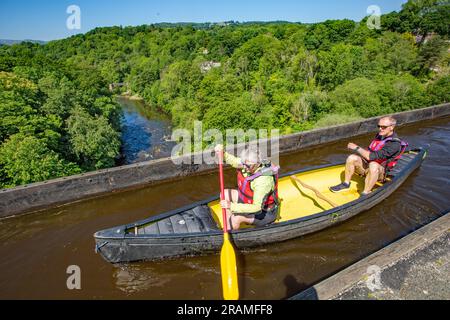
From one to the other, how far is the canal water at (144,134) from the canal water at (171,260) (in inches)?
689

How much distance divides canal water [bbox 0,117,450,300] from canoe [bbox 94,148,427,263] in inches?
9.1

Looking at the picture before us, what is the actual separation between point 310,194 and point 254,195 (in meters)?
2.30

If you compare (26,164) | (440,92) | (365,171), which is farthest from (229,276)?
(440,92)

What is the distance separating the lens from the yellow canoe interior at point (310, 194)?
515 centimetres

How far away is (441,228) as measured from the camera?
4.24m

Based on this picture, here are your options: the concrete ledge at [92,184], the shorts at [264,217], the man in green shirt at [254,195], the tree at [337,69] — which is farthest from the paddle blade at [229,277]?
the tree at [337,69]

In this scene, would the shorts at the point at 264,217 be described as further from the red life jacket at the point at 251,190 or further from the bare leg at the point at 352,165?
the bare leg at the point at 352,165

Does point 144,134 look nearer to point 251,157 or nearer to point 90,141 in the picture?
point 90,141

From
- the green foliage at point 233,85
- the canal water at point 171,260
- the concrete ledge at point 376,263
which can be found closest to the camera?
the concrete ledge at point 376,263

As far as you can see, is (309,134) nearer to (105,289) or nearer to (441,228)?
(441,228)

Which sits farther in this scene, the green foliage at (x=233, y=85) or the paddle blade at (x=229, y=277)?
the green foliage at (x=233, y=85)
